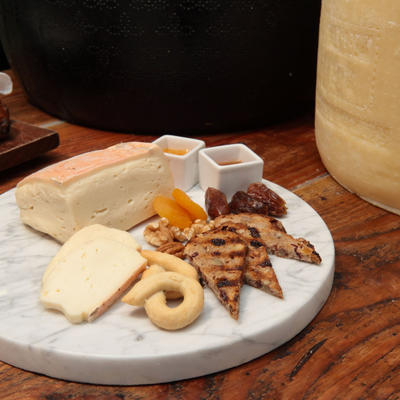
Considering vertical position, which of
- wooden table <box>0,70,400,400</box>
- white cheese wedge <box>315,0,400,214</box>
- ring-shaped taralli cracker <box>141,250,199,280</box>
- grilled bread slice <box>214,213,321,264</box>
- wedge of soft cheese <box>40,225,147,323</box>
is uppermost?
white cheese wedge <box>315,0,400,214</box>

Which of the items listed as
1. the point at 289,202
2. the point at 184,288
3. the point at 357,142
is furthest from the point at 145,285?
the point at 357,142

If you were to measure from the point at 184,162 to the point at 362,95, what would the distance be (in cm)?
38

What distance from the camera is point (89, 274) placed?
2.57 ft

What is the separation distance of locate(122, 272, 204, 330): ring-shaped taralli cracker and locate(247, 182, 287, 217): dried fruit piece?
11.6 inches

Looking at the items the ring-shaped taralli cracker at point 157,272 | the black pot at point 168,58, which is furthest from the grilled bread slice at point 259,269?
the black pot at point 168,58

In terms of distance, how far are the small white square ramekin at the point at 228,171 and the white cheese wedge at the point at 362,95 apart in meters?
0.18

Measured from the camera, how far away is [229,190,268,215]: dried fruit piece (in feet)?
3.27

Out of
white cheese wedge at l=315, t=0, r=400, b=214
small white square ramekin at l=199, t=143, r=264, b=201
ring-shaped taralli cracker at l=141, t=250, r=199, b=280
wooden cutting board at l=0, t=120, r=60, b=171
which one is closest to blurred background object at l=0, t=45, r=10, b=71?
wooden cutting board at l=0, t=120, r=60, b=171

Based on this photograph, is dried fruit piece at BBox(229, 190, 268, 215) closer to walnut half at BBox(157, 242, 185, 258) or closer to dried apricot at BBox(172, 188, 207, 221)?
dried apricot at BBox(172, 188, 207, 221)

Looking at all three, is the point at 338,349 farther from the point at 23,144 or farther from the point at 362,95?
the point at 23,144

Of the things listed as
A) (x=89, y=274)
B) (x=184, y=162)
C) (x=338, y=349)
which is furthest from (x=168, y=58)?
(x=338, y=349)

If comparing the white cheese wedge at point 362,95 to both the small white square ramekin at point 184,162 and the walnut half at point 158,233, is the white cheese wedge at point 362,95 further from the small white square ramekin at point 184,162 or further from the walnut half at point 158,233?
the walnut half at point 158,233

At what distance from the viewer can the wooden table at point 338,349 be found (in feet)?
2.22

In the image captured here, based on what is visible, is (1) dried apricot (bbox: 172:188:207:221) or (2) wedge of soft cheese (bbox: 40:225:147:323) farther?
(1) dried apricot (bbox: 172:188:207:221)
